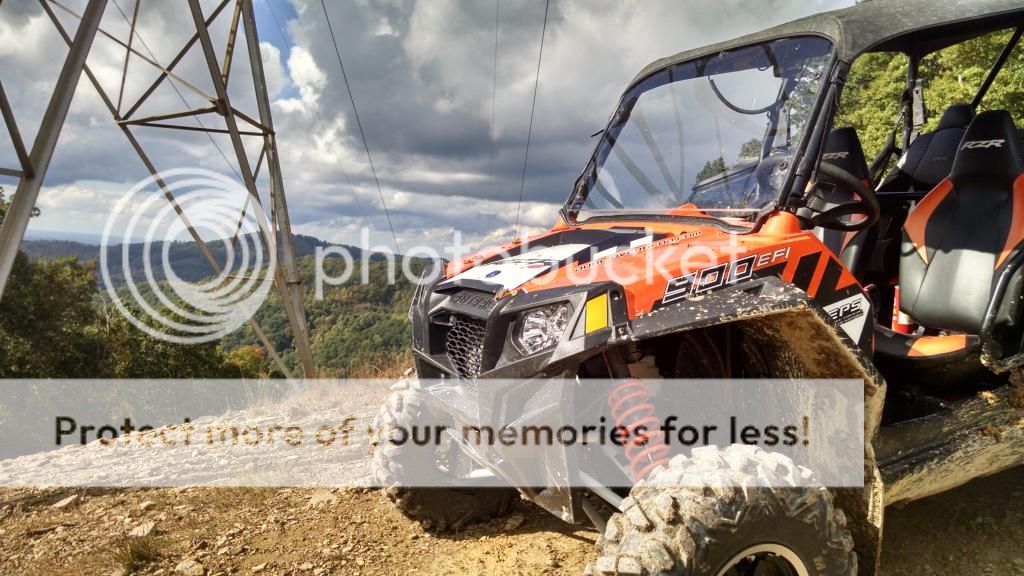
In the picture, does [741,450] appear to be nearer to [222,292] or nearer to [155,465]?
[155,465]

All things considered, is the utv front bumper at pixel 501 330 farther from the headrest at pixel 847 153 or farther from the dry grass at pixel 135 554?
the headrest at pixel 847 153

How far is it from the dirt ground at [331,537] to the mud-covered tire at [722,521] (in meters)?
1.29

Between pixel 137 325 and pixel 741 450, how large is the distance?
32.1 meters

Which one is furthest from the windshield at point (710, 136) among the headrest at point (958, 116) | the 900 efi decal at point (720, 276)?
the headrest at point (958, 116)

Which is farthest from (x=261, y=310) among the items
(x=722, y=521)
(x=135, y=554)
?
(x=722, y=521)

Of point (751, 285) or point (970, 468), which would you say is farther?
point (970, 468)

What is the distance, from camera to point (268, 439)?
624 centimetres

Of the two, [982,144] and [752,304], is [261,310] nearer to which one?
[982,144]

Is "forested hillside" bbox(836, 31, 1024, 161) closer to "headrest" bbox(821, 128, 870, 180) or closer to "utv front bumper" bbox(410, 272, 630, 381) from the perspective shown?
"headrest" bbox(821, 128, 870, 180)

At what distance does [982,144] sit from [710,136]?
1.53 m

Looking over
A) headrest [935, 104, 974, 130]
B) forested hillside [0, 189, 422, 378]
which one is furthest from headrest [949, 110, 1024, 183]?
forested hillside [0, 189, 422, 378]

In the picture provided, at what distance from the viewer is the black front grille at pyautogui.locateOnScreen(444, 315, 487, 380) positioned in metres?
3.05

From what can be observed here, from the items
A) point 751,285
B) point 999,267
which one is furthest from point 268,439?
point 999,267

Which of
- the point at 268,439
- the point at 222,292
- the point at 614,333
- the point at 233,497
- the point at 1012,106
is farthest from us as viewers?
the point at 222,292
